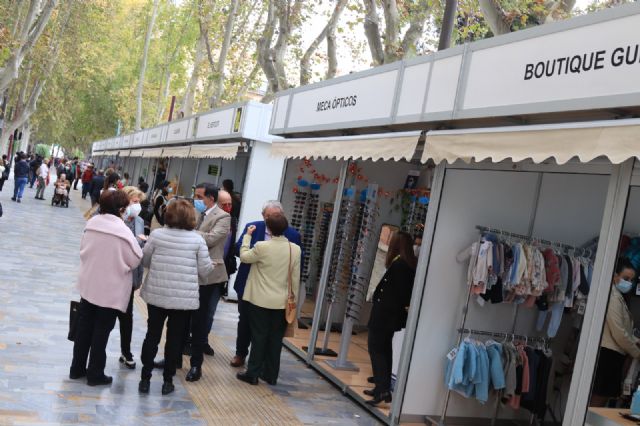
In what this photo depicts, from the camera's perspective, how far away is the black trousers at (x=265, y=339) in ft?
22.1

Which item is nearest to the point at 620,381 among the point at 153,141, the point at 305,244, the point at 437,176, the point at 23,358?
the point at 437,176

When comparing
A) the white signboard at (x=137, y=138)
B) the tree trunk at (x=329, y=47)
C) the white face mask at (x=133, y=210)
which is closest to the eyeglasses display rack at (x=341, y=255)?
the white face mask at (x=133, y=210)

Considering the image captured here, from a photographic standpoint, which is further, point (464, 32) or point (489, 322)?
point (464, 32)

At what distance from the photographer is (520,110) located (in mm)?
5086

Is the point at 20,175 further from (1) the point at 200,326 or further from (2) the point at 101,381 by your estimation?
(2) the point at 101,381

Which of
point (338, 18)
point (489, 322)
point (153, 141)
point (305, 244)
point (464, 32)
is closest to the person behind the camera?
point (489, 322)

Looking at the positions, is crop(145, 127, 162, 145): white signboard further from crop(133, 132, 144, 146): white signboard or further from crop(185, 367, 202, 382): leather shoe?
crop(185, 367, 202, 382): leather shoe

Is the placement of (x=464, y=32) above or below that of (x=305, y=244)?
above

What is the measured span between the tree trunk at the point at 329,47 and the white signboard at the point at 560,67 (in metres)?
10.9

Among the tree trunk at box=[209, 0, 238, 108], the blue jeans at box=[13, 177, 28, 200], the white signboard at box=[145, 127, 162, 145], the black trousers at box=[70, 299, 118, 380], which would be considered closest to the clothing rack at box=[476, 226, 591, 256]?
the black trousers at box=[70, 299, 118, 380]

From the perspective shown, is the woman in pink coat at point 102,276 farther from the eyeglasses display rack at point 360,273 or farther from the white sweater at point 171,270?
the eyeglasses display rack at point 360,273

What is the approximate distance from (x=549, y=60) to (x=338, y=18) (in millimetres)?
11985

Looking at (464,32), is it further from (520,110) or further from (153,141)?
(153,141)

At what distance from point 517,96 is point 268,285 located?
292 cm
